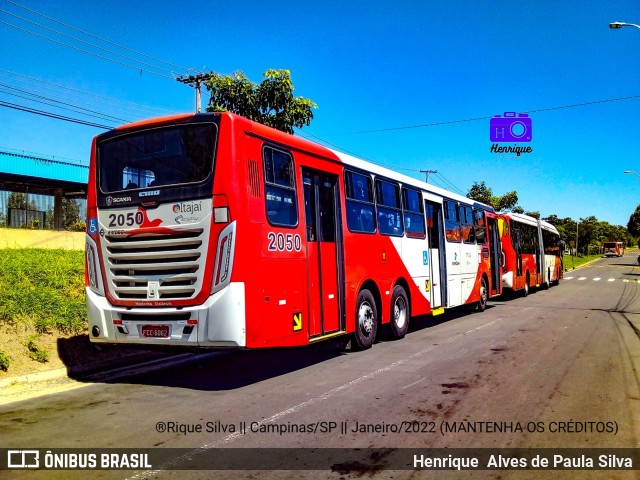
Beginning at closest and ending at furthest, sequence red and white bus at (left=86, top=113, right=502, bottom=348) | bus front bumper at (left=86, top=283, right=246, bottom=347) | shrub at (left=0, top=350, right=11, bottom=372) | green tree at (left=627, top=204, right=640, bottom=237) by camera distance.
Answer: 1. bus front bumper at (left=86, top=283, right=246, bottom=347)
2. red and white bus at (left=86, top=113, right=502, bottom=348)
3. shrub at (left=0, top=350, right=11, bottom=372)
4. green tree at (left=627, top=204, right=640, bottom=237)

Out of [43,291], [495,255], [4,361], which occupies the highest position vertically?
[495,255]

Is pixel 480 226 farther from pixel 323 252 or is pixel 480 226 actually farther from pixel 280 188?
pixel 280 188

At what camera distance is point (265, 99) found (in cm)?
1462

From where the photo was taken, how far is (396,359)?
30.1ft

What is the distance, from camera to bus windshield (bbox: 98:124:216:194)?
23.0 feet

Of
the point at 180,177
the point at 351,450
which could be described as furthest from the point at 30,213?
the point at 351,450

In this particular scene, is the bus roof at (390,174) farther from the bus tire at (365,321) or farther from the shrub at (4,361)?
the shrub at (4,361)

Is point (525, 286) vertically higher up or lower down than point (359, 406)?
higher up

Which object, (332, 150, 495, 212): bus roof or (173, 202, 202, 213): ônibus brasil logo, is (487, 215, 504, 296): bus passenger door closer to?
(332, 150, 495, 212): bus roof

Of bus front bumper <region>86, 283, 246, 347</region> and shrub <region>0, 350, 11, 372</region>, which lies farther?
shrub <region>0, 350, 11, 372</region>

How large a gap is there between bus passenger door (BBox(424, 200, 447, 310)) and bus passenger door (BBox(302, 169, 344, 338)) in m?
4.66

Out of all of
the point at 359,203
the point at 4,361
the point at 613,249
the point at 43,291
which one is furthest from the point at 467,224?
the point at 613,249

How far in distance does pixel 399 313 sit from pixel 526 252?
1448cm

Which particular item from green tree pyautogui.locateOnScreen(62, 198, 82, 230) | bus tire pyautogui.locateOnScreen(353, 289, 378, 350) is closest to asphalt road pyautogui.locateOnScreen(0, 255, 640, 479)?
bus tire pyautogui.locateOnScreen(353, 289, 378, 350)
